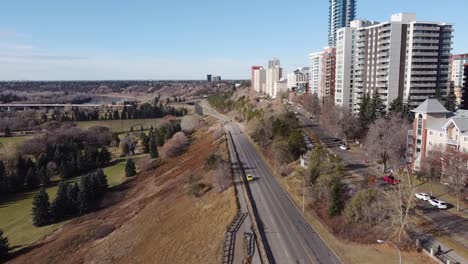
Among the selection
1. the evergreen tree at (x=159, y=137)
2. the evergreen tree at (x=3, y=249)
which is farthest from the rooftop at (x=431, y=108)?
the evergreen tree at (x=159, y=137)

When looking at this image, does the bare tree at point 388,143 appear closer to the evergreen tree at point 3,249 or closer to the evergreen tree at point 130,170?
the evergreen tree at point 130,170

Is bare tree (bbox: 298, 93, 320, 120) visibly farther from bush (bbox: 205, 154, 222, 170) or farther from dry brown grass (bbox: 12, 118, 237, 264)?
bush (bbox: 205, 154, 222, 170)

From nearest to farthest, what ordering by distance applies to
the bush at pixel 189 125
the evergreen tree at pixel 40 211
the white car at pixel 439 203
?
1. the white car at pixel 439 203
2. the evergreen tree at pixel 40 211
3. the bush at pixel 189 125

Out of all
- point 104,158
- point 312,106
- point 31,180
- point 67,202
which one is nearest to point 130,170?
point 104,158

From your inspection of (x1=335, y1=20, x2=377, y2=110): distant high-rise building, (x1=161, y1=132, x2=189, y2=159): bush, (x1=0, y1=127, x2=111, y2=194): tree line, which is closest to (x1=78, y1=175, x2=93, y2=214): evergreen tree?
(x1=0, y1=127, x2=111, y2=194): tree line

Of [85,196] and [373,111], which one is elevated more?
[373,111]

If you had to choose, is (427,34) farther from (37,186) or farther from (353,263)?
(37,186)

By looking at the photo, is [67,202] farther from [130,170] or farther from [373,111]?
[373,111]

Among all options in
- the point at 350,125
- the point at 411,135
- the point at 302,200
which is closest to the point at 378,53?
the point at 350,125
